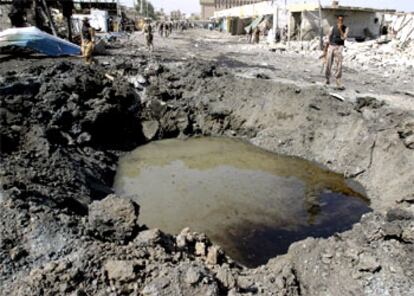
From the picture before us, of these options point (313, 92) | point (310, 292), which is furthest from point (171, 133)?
point (310, 292)

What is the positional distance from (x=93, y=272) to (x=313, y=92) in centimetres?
765

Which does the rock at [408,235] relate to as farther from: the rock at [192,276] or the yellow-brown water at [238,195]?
the rock at [192,276]

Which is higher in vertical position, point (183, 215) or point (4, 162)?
point (4, 162)

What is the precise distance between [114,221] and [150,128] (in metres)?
6.25

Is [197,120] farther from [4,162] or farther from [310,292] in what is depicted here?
[310,292]

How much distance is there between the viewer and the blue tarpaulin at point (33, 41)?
45.8 feet

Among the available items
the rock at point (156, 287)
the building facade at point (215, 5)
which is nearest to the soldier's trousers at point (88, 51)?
the rock at point (156, 287)

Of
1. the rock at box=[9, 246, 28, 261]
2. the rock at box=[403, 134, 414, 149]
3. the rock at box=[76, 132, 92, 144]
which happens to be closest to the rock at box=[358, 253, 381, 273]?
the rock at box=[9, 246, 28, 261]

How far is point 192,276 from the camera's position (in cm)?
341

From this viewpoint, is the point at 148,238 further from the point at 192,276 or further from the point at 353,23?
A: the point at 353,23

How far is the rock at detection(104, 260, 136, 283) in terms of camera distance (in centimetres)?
358

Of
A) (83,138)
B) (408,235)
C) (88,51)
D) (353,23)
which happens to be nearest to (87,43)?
(88,51)

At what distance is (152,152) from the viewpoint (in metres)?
9.82

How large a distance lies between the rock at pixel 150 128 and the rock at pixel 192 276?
721cm
